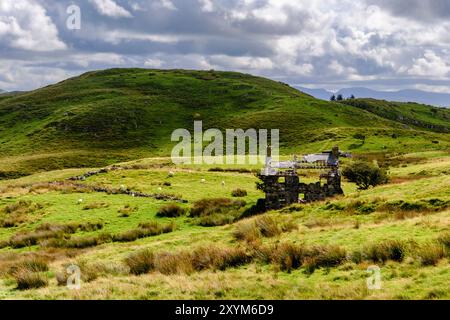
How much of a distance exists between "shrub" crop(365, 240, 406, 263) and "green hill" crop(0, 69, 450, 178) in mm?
84335

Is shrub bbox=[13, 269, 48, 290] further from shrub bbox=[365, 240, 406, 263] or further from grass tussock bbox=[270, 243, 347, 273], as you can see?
shrub bbox=[365, 240, 406, 263]

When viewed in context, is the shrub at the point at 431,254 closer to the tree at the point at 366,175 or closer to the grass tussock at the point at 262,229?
the grass tussock at the point at 262,229

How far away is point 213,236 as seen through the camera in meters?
25.3

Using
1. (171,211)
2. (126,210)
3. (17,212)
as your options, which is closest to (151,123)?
(17,212)

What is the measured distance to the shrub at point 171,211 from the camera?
3511 centimetres

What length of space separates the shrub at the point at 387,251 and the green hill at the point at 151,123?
84.3 meters

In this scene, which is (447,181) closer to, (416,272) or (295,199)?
(295,199)

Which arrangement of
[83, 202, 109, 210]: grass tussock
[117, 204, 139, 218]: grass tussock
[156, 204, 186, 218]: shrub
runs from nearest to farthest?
[156, 204, 186, 218]: shrub
[117, 204, 139, 218]: grass tussock
[83, 202, 109, 210]: grass tussock

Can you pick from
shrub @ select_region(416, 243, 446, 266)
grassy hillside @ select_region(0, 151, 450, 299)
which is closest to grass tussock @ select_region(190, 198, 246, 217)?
grassy hillside @ select_region(0, 151, 450, 299)

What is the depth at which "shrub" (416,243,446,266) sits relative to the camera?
15003 millimetres

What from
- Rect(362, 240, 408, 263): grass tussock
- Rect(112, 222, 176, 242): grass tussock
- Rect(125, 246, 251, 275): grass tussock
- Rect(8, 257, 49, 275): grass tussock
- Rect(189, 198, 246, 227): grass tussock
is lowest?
Rect(112, 222, 176, 242): grass tussock

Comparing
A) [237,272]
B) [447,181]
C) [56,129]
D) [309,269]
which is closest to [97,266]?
[237,272]
